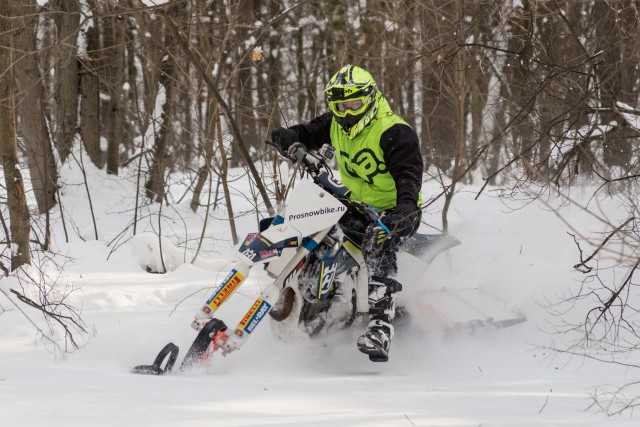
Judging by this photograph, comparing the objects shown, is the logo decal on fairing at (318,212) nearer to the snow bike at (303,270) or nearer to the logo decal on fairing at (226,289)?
the snow bike at (303,270)

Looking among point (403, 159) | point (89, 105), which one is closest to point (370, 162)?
point (403, 159)

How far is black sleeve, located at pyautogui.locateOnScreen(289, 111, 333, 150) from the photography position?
18.7ft

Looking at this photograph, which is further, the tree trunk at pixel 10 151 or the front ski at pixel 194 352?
the tree trunk at pixel 10 151

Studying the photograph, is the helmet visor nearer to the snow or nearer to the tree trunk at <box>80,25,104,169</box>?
the snow

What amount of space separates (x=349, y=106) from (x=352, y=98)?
0.10 m

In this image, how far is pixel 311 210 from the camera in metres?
4.75

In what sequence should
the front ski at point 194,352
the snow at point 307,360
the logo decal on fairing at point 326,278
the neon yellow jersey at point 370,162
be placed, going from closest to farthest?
1. the snow at point 307,360
2. the front ski at point 194,352
3. the logo decal on fairing at point 326,278
4. the neon yellow jersey at point 370,162

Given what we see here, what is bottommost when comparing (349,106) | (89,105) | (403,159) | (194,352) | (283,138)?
(194,352)

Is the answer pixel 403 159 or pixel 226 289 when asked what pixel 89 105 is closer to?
pixel 403 159

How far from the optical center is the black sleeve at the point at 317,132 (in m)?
5.71

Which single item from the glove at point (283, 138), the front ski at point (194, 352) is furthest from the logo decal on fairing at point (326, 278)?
the glove at point (283, 138)

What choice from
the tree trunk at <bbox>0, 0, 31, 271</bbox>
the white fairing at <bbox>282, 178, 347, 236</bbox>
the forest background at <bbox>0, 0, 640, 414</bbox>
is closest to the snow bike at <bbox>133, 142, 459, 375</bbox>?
the white fairing at <bbox>282, 178, 347, 236</bbox>

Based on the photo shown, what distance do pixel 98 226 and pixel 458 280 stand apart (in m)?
6.23

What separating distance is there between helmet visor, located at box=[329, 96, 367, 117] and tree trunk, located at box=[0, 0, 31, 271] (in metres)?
2.38
